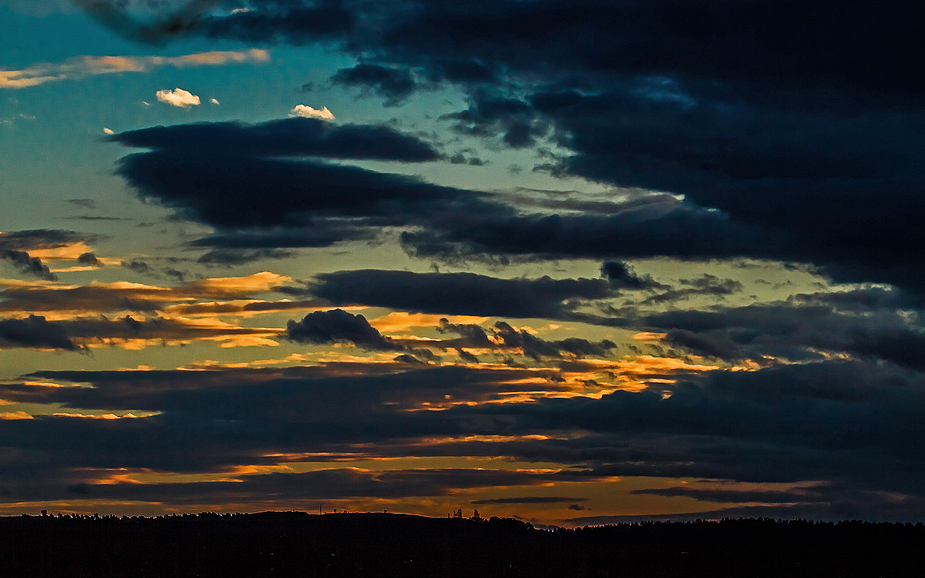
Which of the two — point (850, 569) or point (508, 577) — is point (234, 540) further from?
point (850, 569)

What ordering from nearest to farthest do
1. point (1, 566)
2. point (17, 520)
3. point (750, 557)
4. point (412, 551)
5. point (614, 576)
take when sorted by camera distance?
point (1, 566)
point (614, 576)
point (412, 551)
point (750, 557)
point (17, 520)

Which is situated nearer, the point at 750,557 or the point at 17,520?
the point at 750,557

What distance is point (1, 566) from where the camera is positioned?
10638cm

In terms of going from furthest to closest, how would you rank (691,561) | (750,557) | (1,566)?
(750,557)
(691,561)
(1,566)

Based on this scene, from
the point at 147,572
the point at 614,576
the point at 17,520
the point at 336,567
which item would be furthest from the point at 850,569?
the point at 17,520

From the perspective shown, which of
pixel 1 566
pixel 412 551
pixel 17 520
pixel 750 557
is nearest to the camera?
pixel 1 566

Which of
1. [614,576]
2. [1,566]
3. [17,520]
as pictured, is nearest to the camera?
[1,566]

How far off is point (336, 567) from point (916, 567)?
4643 inches

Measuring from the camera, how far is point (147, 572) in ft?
363

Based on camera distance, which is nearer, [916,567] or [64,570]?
A: [64,570]

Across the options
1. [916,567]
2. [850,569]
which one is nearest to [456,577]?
[850,569]

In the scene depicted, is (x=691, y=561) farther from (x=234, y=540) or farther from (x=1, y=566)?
(x=1, y=566)

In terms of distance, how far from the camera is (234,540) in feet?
491

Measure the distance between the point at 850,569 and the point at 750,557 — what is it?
18.1 meters
